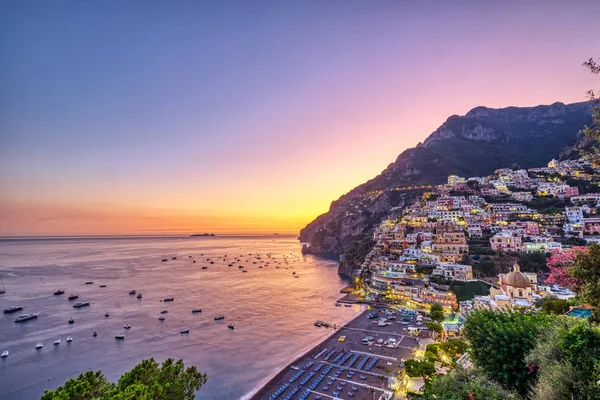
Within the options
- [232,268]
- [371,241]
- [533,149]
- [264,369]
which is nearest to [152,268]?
[232,268]

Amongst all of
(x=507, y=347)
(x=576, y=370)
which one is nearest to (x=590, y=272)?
(x=507, y=347)

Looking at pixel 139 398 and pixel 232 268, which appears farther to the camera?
pixel 232 268

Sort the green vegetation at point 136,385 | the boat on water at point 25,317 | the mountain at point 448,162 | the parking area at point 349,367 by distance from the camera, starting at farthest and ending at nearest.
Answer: the mountain at point 448,162
the boat on water at point 25,317
the parking area at point 349,367
the green vegetation at point 136,385

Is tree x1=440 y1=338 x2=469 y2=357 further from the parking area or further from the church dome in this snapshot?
the church dome

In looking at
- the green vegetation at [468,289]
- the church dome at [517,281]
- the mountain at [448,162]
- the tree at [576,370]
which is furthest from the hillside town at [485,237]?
the mountain at [448,162]

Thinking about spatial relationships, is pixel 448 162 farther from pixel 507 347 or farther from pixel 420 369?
pixel 507 347

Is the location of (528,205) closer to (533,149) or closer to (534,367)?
(534,367)

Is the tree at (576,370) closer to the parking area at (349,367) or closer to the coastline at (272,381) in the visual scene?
the parking area at (349,367)
